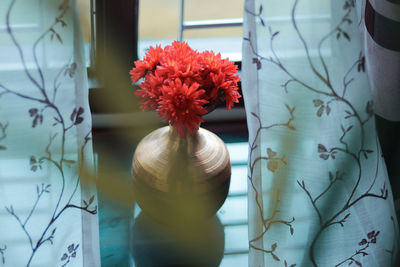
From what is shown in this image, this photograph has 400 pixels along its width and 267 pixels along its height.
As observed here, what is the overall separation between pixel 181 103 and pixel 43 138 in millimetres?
233

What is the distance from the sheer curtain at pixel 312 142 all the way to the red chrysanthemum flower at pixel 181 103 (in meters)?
0.10

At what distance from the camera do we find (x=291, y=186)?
2.42 feet

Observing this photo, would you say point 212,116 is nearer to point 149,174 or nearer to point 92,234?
point 149,174

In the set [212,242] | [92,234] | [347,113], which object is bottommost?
[212,242]

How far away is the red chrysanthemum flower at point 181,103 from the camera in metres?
0.77

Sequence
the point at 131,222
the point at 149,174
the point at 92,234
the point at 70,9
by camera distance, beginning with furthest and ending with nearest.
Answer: the point at 131,222, the point at 149,174, the point at 92,234, the point at 70,9

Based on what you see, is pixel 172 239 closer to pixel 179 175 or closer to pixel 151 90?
pixel 179 175

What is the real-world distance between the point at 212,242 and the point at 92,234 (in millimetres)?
295

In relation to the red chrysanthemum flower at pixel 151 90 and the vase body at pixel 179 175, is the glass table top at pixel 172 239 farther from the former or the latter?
the red chrysanthemum flower at pixel 151 90

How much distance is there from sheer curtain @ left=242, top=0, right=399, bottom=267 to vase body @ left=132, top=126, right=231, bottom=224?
16 centimetres

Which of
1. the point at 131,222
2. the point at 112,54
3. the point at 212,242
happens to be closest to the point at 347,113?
the point at 212,242

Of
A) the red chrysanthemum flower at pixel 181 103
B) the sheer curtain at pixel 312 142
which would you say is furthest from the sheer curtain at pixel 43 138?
the sheer curtain at pixel 312 142

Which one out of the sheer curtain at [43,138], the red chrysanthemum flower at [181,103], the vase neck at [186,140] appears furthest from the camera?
the vase neck at [186,140]

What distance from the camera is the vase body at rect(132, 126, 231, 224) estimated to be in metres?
0.87
